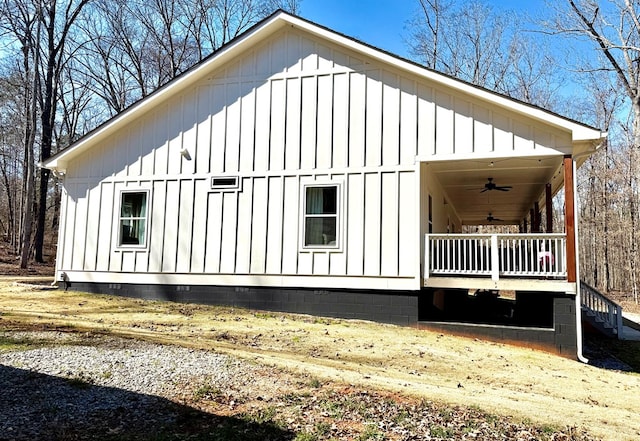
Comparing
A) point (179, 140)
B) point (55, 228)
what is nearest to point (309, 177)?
point (179, 140)

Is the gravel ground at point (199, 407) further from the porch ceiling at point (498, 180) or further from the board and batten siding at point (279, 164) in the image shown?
the porch ceiling at point (498, 180)

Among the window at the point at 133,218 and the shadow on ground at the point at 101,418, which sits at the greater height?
the window at the point at 133,218

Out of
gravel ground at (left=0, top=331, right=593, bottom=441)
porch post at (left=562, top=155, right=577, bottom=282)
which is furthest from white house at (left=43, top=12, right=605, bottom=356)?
gravel ground at (left=0, top=331, right=593, bottom=441)

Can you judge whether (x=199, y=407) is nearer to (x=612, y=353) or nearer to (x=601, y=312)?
(x=612, y=353)

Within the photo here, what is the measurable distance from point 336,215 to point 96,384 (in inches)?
254

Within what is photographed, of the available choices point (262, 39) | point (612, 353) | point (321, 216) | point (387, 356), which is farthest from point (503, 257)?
point (262, 39)

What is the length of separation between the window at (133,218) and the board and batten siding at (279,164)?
0.20 meters

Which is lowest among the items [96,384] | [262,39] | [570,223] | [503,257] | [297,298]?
[96,384]

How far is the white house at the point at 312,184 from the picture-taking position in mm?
9734

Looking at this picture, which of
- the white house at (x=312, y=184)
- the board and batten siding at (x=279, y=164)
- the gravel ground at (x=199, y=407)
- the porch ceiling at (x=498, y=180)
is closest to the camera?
the gravel ground at (x=199, y=407)

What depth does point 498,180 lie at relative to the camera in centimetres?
1343

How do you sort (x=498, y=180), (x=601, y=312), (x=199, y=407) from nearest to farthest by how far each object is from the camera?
(x=199, y=407)
(x=498, y=180)
(x=601, y=312)

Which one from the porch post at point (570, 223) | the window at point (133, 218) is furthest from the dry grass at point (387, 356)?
the porch post at point (570, 223)

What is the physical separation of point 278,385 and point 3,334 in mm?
4672
